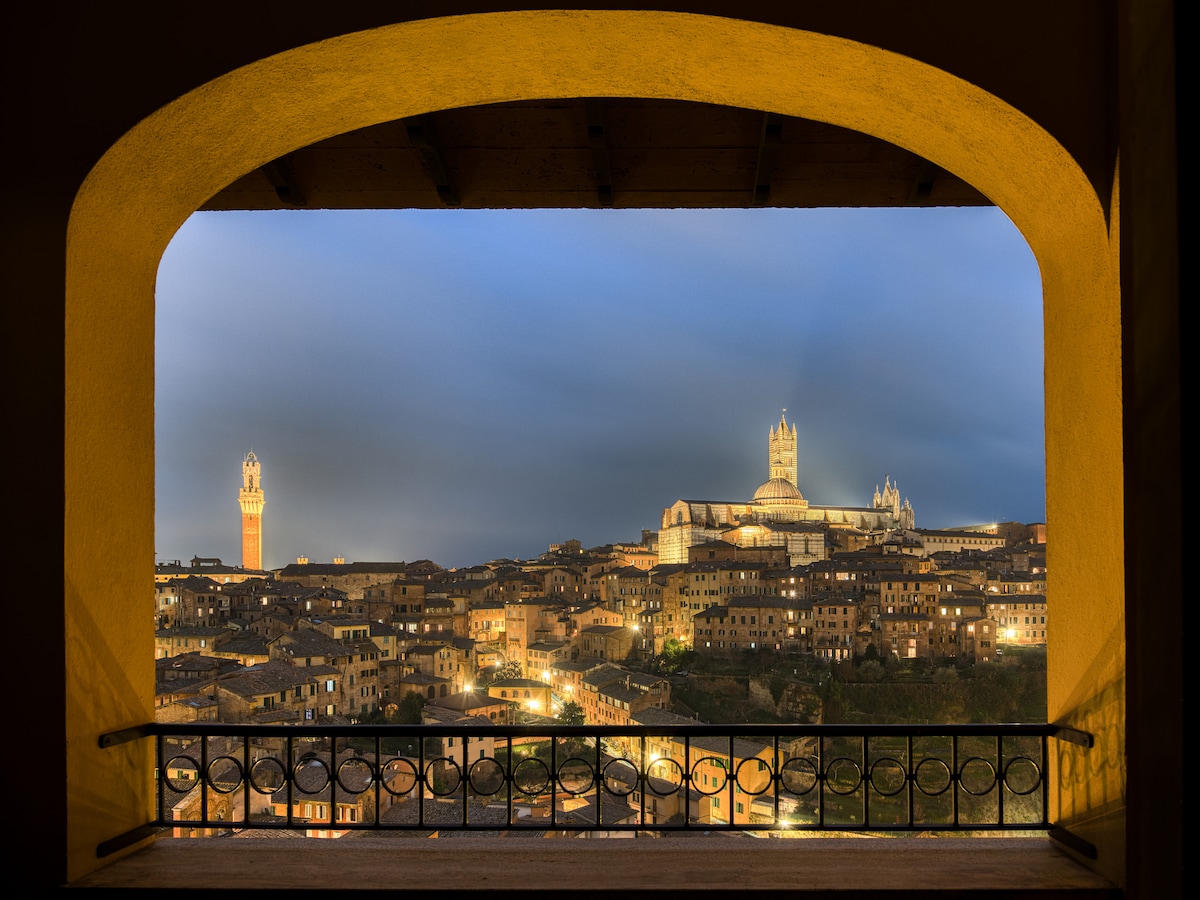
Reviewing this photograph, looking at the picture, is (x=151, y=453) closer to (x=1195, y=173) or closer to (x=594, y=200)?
(x=594, y=200)

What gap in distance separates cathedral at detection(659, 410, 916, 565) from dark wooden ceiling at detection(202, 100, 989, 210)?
3663 centimetres

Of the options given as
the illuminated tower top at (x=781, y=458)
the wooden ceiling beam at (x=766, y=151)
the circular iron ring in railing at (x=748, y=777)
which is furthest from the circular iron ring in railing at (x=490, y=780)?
the illuminated tower top at (x=781, y=458)

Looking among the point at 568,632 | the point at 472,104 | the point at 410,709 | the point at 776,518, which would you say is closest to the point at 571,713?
the point at 410,709

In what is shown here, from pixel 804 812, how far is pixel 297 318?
5973 centimetres

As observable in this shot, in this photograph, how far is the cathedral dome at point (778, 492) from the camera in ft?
212

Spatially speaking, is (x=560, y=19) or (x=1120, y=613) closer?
(x=1120, y=613)

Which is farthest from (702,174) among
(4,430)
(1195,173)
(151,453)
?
(4,430)

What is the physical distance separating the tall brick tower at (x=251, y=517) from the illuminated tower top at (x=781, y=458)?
49.6 metres

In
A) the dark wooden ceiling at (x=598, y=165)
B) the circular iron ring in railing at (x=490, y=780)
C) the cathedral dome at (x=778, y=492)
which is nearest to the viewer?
the circular iron ring in railing at (x=490, y=780)

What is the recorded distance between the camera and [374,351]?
63.7m

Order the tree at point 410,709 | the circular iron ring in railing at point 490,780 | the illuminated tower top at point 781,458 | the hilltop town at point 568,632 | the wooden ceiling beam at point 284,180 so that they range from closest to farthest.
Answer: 1. the circular iron ring in railing at point 490,780
2. the wooden ceiling beam at point 284,180
3. the hilltop town at point 568,632
4. the tree at point 410,709
5. the illuminated tower top at point 781,458

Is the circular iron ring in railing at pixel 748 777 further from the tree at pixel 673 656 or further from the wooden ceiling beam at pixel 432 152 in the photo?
the tree at pixel 673 656

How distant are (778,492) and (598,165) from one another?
220 ft

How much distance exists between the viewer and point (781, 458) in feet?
240
